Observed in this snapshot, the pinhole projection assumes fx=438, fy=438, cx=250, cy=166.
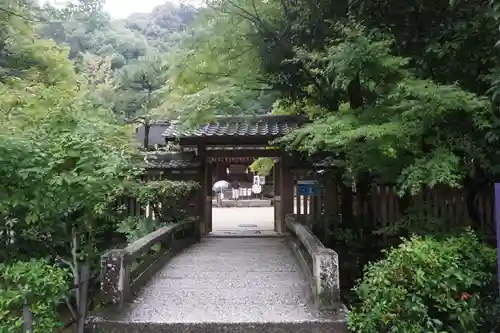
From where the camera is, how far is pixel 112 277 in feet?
16.6

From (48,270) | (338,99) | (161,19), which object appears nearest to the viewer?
(48,270)

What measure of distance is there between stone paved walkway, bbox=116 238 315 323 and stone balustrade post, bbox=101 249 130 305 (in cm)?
22

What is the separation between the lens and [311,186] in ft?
36.5

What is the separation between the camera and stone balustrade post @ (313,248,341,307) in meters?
5.00

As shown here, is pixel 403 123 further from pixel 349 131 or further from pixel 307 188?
pixel 307 188

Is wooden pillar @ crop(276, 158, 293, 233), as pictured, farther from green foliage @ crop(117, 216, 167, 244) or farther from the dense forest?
green foliage @ crop(117, 216, 167, 244)

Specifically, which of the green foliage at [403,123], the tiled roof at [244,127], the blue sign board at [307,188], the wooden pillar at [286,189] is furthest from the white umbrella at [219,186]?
the green foliage at [403,123]

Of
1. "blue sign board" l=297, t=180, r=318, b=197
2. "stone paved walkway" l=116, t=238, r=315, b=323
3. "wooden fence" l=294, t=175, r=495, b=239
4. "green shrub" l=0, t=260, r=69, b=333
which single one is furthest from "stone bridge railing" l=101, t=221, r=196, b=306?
"wooden fence" l=294, t=175, r=495, b=239

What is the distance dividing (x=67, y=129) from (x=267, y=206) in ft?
85.9

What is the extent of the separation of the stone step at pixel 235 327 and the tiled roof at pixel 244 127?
6907mm

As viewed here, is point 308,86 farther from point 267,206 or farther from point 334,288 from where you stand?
point 267,206

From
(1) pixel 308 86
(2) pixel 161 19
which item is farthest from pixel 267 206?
(2) pixel 161 19

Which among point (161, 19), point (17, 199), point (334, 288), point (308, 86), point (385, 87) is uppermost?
point (161, 19)

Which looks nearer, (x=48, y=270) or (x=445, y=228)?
(x=48, y=270)
